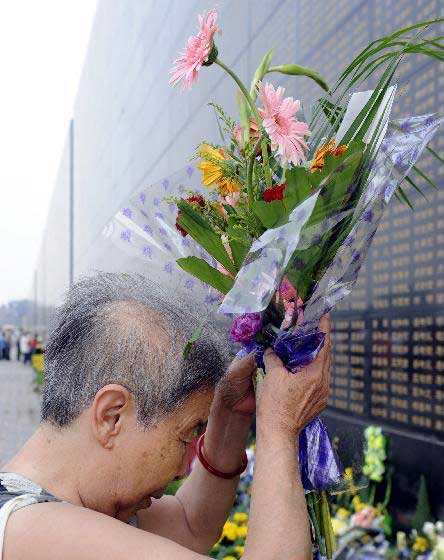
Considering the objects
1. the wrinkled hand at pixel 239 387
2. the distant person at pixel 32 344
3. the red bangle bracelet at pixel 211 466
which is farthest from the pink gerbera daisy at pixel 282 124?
the distant person at pixel 32 344

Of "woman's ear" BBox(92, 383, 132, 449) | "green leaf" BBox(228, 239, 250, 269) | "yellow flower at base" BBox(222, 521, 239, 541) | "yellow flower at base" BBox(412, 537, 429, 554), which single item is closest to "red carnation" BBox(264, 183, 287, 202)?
"green leaf" BBox(228, 239, 250, 269)

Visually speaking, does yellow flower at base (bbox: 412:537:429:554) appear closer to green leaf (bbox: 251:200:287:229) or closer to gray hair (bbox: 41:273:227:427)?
gray hair (bbox: 41:273:227:427)

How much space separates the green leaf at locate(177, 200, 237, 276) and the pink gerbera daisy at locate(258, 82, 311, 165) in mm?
177

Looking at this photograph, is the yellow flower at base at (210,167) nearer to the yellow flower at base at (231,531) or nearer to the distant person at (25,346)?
the yellow flower at base at (231,531)

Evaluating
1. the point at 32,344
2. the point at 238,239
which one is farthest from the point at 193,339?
the point at 32,344

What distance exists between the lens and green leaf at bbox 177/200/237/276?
1.34 m

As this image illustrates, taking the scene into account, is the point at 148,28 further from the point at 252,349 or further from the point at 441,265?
the point at 252,349

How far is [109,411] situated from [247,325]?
299mm

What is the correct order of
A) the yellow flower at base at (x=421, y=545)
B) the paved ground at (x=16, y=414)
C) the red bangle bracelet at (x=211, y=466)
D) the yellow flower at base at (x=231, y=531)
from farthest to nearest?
1. the paved ground at (x=16, y=414)
2. the yellow flower at base at (x=231, y=531)
3. the yellow flower at base at (x=421, y=545)
4. the red bangle bracelet at (x=211, y=466)

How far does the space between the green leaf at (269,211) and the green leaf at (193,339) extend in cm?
25

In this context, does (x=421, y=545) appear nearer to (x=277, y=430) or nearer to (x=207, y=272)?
(x=277, y=430)

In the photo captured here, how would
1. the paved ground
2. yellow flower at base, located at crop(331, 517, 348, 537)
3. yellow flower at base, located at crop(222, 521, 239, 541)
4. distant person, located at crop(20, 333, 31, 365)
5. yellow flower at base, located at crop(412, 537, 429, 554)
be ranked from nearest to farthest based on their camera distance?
yellow flower at base, located at crop(412, 537, 429, 554), yellow flower at base, located at crop(331, 517, 348, 537), yellow flower at base, located at crop(222, 521, 239, 541), the paved ground, distant person, located at crop(20, 333, 31, 365)

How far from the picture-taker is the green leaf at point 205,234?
134 centimetres

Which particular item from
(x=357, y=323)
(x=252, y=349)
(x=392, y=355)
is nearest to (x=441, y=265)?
(x=392, y=355)
